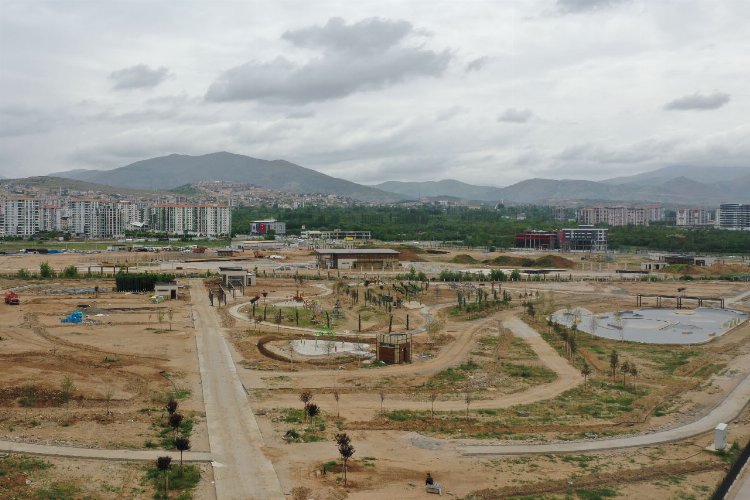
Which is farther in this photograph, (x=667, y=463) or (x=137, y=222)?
(x=137, y=222)

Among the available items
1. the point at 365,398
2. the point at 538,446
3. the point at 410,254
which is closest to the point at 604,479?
the point at 538,446

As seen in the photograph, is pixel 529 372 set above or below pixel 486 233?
below

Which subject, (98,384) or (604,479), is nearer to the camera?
(604,479)

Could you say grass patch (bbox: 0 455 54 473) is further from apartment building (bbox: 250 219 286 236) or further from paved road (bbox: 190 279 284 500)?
apartment building (bbox: 250 219 286 236)

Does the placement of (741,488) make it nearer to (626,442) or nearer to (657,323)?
(626,442)

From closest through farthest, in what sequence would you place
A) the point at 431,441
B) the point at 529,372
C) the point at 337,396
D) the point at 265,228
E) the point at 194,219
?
the point at 431,441 < the point at 337,396 < the point at 529,372 < the point at 265,228 < the point at 194,219

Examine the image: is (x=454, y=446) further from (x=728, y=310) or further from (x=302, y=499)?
(x=728, y=310)

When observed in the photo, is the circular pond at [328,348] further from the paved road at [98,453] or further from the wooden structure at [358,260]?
the wooden structure at [358,260]

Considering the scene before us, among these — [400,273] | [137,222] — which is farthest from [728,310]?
[137,222]
